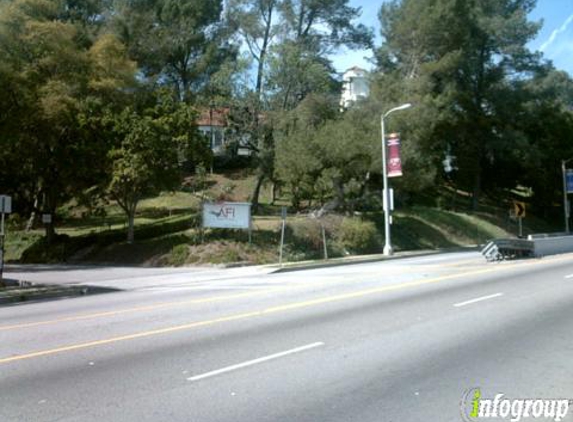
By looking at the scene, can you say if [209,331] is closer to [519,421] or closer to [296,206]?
[519,421]

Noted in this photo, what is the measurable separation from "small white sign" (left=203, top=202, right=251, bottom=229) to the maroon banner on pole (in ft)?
27.2

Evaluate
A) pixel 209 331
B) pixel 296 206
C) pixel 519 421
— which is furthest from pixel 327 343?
pixel 296 206

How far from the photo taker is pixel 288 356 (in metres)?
8.51

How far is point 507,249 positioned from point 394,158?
8230 millimetres

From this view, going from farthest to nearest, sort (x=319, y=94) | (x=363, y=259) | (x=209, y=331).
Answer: (x=319, y=94)
(x=363, y=259)
(x=209, y=331)

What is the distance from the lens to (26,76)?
1307 inches

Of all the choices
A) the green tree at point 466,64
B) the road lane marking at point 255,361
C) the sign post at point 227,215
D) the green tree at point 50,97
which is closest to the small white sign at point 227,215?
the sign post at point 227,215

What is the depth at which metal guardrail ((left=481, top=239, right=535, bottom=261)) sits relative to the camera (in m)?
28.0

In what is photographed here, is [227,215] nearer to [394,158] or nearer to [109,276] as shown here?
[109,276]

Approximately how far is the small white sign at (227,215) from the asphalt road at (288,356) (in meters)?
16.3

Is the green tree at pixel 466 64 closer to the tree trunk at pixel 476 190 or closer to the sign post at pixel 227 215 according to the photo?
the tree trunk at pixel 476 190

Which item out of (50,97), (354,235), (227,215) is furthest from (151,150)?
(354,235)

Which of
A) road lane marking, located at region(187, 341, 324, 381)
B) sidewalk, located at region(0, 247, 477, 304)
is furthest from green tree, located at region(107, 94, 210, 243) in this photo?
road lane marking, located at region(187, 341, 324, 381)

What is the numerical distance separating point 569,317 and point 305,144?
27.6 meters
